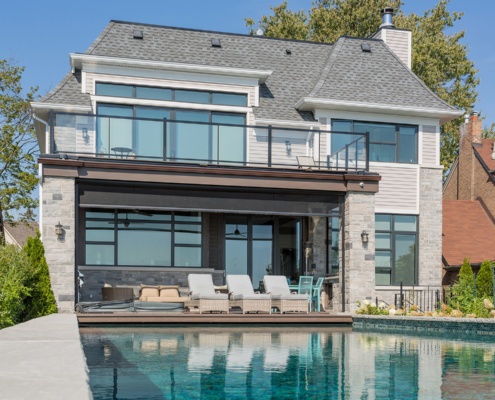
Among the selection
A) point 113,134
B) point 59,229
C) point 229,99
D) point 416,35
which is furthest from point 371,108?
point 416,35

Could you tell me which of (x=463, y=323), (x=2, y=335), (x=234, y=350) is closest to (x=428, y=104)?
(x=463, y=323)

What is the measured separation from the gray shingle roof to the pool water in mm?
9685

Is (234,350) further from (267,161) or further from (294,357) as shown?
(267,161)

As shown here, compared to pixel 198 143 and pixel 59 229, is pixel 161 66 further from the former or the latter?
pixel 59 229

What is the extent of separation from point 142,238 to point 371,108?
26.1 ft

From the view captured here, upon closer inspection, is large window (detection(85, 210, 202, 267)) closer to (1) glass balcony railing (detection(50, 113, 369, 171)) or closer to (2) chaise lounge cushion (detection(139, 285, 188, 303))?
(2) chaise lounge cushion (detection(139, 285, 188, 303))

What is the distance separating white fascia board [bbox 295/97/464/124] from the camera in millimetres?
21828

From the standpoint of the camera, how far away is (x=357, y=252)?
18688 mm

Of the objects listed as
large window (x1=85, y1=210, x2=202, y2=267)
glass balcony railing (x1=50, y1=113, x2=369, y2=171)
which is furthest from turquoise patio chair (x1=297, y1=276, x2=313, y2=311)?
large window (x1=85, y1=210, x2=202, y2=267)

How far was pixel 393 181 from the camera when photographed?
22484 mm

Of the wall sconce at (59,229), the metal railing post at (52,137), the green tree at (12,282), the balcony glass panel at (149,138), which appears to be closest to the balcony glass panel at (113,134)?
the balcony glass panel at (149,138)

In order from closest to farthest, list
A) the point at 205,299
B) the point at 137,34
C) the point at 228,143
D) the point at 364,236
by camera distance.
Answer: the point at 205,299 < the point at 228,143 < the point at 364,236 < the point at 137,34

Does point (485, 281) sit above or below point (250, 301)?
above

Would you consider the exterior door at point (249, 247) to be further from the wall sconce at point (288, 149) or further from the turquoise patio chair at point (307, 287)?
the wall sconce at point (288, 149)
